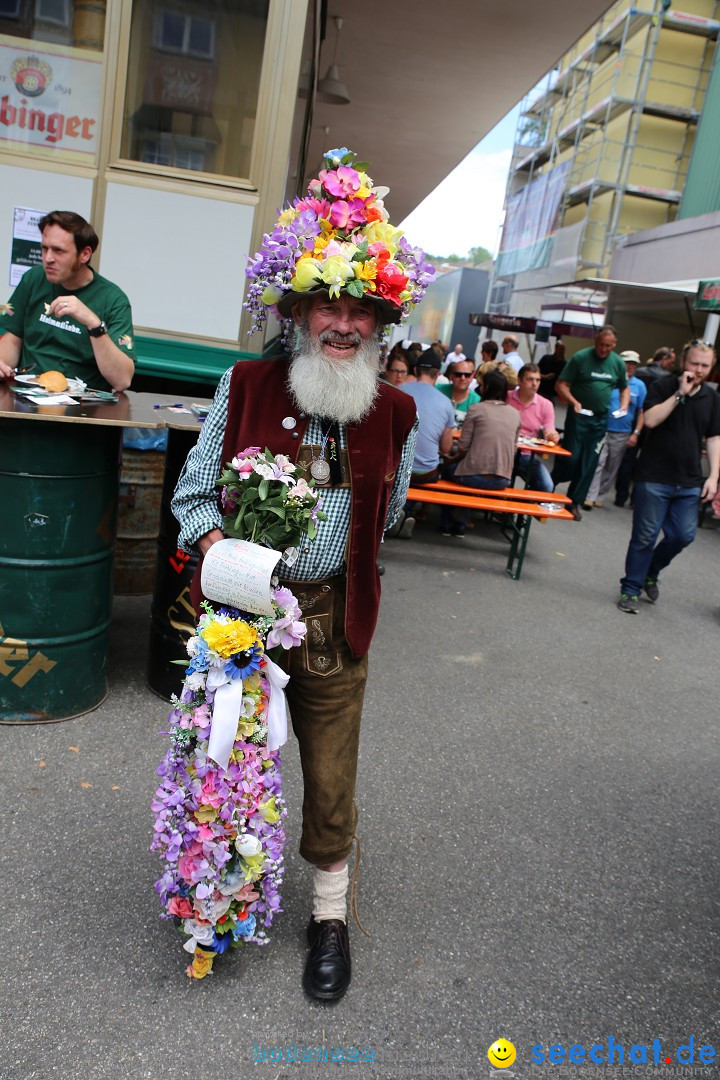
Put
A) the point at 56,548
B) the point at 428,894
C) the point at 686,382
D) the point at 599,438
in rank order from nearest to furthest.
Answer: the point at 428,894 → the point at 56,548 → the point at 686,382 → the point at 599,438

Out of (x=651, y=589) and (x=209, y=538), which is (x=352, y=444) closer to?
(x=209, y=538)

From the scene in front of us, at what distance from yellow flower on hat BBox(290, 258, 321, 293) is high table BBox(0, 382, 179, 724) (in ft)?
4.63

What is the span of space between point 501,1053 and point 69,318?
342cm

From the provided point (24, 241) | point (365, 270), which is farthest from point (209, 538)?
point (24, 241)

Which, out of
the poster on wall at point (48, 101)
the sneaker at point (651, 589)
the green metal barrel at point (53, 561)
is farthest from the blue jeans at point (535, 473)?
the green metal barrel at point (53, 561)

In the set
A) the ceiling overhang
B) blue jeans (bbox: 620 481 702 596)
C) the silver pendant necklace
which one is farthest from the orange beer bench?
the silver pendant necklace

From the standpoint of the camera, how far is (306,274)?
2.17 m

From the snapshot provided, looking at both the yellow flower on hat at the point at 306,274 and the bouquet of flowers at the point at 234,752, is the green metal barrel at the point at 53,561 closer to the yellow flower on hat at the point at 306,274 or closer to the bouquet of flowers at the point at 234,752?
the bouquet of flowers at the point at 234,752

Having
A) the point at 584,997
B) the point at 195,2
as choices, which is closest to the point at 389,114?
the point at 195,2

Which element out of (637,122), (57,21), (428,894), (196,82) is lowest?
(428,894)

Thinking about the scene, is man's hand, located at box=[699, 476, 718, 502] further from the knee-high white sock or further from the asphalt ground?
the knee-high white sock

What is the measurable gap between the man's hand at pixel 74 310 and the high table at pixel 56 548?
0.40m

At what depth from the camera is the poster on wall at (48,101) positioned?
4.96 m

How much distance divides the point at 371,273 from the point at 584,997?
7.39ft
